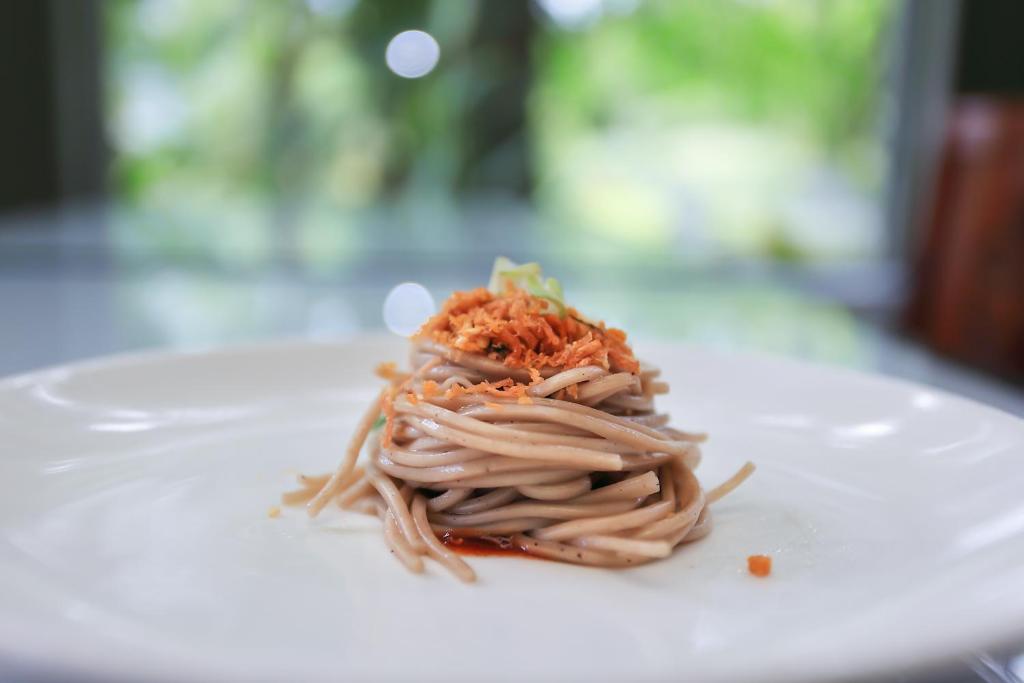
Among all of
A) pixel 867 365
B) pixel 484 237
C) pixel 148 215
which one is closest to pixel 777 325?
pixel 867 365

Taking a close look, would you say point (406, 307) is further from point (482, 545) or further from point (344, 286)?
point (482, 545)

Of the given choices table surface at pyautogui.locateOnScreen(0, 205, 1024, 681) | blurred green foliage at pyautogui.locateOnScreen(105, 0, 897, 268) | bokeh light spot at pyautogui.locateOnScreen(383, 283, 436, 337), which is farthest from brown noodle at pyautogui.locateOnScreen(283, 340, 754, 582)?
blurred green foliage at pyautogui.locateOnScreen(105, 0, 897, 268)

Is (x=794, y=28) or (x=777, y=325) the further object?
(x=794, y=28)

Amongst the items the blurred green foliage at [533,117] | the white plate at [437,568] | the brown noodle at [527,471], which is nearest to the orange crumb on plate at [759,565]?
the white plate at [437,568]

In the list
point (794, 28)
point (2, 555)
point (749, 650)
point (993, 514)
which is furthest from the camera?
point (794, 28)

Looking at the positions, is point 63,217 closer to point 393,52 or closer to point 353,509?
point 393,52

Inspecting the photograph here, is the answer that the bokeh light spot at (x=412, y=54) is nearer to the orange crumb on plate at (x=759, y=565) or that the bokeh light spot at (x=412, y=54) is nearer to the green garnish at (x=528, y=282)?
the green garnish at (x=528, y=282)
